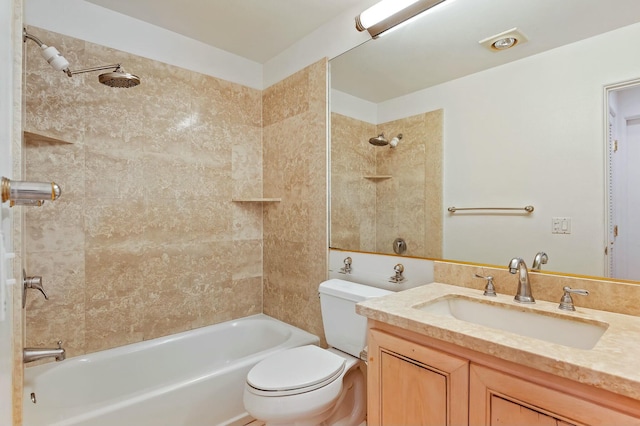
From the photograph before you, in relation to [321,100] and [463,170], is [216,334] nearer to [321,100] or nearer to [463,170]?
[321,100]

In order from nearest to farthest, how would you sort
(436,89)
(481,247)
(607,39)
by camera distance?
(607,39) → (481,247) → (436,89)

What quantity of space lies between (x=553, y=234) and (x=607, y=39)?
27.7 inches

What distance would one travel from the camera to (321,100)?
82.5 inches

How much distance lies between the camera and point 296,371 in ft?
4.80

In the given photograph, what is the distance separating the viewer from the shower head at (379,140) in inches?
72.9

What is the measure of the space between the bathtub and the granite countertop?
3.26 feet

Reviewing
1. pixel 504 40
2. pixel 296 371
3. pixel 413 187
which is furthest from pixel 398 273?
pixel 504 40

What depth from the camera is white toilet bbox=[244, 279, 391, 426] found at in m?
1.32

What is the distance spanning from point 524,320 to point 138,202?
6.92 feet

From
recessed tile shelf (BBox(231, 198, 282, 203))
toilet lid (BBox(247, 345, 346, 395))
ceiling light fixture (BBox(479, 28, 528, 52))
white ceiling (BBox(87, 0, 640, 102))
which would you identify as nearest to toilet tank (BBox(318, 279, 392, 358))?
toilet lid (BBox(247, 345, 346, 395))

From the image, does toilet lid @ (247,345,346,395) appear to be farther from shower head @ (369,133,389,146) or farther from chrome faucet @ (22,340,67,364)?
shower head @ (369,133,389,146)

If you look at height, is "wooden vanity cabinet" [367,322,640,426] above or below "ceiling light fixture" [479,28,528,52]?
below

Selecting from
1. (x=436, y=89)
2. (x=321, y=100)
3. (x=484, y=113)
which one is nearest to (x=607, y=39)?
(x=484, y=113)

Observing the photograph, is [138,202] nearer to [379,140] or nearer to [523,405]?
[379,140]
